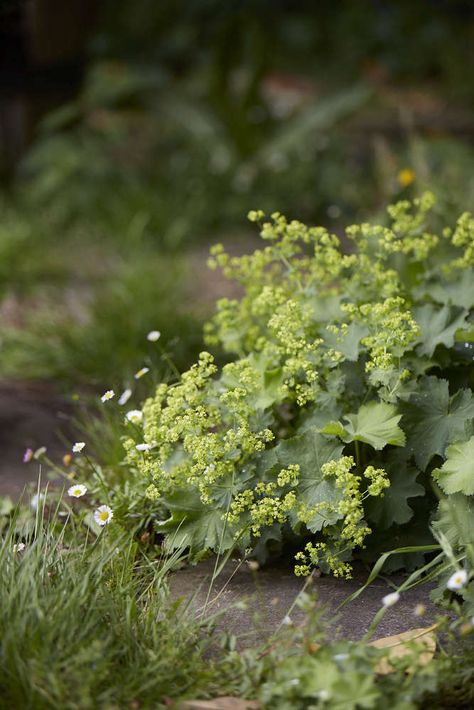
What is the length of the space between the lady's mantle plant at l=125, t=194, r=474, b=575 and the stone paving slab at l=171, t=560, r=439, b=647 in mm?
74

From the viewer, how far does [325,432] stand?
7.68 feet

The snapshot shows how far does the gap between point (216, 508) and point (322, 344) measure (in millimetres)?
542

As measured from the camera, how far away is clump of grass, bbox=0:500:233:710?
182cm

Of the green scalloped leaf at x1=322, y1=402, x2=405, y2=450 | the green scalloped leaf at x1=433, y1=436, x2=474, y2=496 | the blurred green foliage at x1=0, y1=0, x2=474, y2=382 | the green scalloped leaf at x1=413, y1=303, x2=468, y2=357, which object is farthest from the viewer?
the blurred green foliage at x1=0, y1=0, x2=474, y2=382

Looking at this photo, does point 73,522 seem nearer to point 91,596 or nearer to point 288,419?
point 91,596

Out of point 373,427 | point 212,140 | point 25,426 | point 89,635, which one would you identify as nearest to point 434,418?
point 373,427

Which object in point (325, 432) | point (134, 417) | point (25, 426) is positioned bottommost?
point (325, 432)

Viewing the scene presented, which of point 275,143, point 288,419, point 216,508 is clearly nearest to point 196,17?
point 275,143

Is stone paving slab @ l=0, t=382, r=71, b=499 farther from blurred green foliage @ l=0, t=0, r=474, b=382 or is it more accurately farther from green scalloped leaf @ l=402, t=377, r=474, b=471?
green scalloped leaf @ l=402, t=377, r=474, b=471

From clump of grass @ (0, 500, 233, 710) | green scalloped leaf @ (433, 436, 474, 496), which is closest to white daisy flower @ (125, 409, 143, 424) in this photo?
clump of grass @ (0, 500, 233, 710)

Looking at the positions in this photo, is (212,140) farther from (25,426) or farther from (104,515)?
(104,515)

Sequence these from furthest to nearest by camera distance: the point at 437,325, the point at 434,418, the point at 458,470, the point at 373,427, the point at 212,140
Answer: the point at 212,140, the point at 437,325, the point at 434,418, the point at 373,427, the point at 458,470

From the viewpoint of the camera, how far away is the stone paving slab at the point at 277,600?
2.17 m

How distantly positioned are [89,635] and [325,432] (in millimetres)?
761
